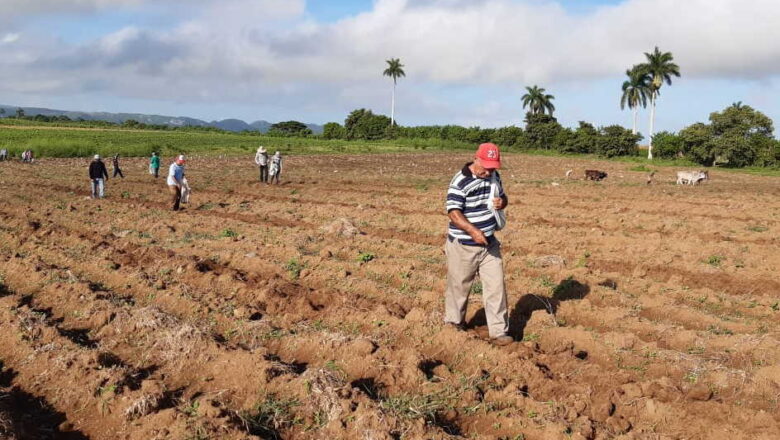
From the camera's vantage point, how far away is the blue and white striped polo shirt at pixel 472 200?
18.5 ft

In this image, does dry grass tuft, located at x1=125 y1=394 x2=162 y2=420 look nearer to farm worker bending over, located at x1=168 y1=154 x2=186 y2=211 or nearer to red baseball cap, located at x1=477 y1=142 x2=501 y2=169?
red baseball cap, located at x1=477 y1=142 x2=501 y2=169

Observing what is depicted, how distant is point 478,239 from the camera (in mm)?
5562

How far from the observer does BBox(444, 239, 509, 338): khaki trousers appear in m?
5.77

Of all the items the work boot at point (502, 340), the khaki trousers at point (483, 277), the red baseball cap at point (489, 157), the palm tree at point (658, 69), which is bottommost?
the work boot at point (502, 340)

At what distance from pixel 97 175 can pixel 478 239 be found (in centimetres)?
1415

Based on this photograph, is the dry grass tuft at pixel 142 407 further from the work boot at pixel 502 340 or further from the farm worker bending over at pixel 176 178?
the farm worker bending over at pixel 176 178

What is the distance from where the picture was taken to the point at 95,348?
5289mm

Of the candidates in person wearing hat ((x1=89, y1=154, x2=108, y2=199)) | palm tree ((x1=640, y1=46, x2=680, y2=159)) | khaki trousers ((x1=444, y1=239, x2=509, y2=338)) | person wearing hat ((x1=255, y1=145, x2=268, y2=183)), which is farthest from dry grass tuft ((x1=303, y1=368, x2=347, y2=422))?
palm tree ((x1=640, y1=46, x2=680, y2=159))

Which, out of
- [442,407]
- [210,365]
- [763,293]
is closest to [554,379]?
[442,407]

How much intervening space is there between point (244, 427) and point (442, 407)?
139cm

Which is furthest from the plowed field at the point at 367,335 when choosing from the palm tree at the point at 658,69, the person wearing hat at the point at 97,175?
the palm tree at the point at 658,69

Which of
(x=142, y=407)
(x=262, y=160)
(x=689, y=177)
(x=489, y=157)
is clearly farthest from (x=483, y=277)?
(x=689, y=177)

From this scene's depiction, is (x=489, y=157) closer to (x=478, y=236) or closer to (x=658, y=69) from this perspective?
(x=478, y=236)

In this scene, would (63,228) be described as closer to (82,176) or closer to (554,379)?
(554,379)
